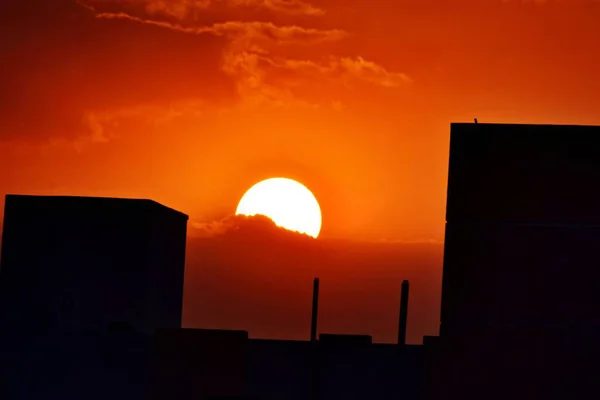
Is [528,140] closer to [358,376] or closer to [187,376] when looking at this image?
[358,376]

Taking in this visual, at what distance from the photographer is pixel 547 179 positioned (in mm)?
25000

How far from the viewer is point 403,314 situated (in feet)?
102

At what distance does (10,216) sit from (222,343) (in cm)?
824

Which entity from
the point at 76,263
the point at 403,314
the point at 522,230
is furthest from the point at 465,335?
the point at 76,263

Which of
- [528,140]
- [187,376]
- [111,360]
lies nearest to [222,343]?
[187,376]

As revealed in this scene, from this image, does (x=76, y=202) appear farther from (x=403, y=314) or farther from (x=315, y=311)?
(x=403, y=314)

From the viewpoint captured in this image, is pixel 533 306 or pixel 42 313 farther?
pixel 42 313

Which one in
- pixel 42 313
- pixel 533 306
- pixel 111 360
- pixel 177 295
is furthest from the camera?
pixel 177 295

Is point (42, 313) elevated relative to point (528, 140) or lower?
lower

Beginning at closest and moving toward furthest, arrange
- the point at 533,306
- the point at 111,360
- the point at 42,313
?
the point at 533,306
the point at 111,360
the point at 42,313

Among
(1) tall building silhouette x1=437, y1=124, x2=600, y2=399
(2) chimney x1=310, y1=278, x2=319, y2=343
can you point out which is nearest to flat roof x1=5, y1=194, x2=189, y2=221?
(2) chimney x1=310, y1=278, x2=319, y2=343

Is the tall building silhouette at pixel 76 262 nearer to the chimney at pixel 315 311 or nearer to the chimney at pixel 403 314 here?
the chimney at pixel 315 311

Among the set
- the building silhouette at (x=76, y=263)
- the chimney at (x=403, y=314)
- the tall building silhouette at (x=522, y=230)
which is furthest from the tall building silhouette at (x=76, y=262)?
the tall building silhouette at (x=522, y=230)

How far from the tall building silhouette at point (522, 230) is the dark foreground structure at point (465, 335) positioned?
0.08 feet
